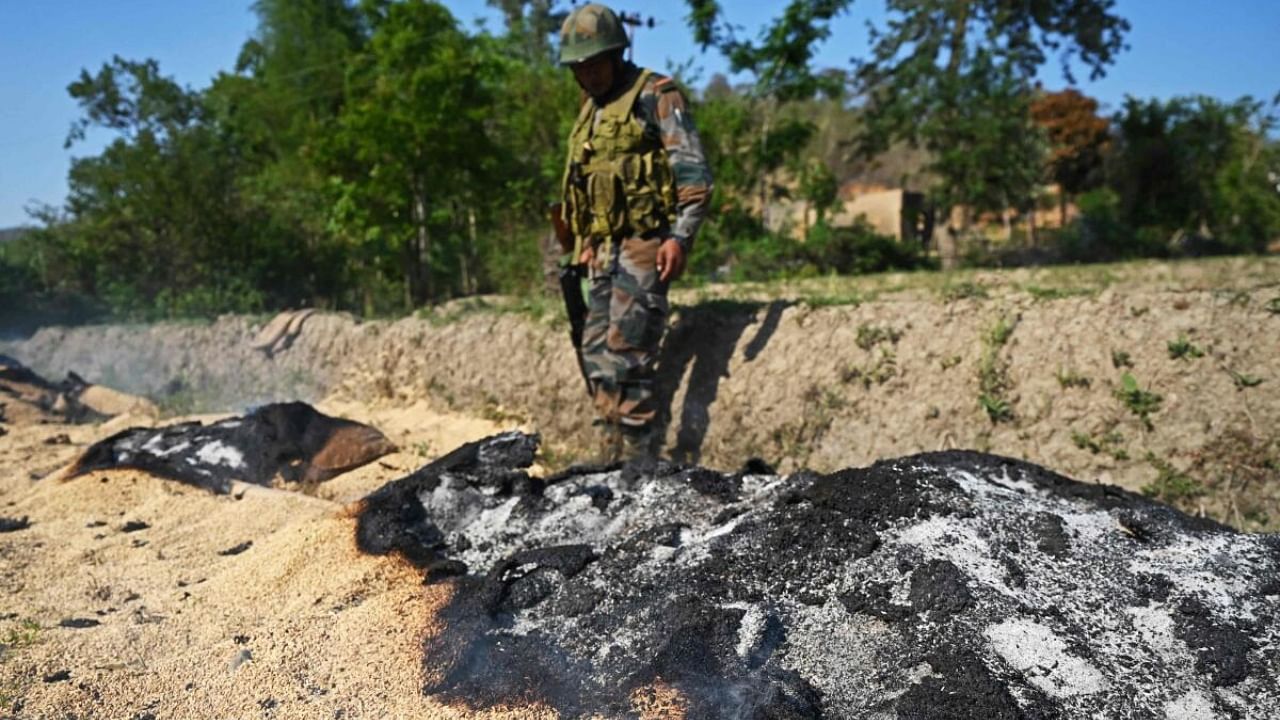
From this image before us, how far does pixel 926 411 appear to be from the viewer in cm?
385

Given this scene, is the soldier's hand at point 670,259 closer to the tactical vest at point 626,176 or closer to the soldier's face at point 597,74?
the tactical vest at point 626,176

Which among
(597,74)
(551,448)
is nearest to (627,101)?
(597,74)

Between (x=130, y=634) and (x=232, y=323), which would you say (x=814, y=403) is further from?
(x=232, y=323)

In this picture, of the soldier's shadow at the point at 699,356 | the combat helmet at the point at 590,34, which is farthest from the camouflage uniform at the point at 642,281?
the soldier's shadow at the point at 699,356

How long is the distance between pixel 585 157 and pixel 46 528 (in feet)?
9.27

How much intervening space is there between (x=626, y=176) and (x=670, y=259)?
430 mm

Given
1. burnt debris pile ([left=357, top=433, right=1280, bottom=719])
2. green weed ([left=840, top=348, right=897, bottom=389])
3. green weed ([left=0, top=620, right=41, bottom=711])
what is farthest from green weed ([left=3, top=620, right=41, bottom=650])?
green weed ([left=840, top=348, right=897, bottom=389])

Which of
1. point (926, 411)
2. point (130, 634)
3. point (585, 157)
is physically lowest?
point (130, 634)

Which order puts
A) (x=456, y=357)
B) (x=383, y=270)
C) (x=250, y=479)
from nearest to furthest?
(x=250, y=479), (x=456, y=357), (x=383, y=270)

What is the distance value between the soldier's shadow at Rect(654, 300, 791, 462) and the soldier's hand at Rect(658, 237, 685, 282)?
693 millimetres

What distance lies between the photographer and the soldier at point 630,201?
3844mm

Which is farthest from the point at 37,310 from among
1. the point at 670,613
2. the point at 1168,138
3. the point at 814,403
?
the point at 1168,138

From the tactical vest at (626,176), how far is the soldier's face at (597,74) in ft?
0.26

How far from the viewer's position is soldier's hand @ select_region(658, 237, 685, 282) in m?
3.81
